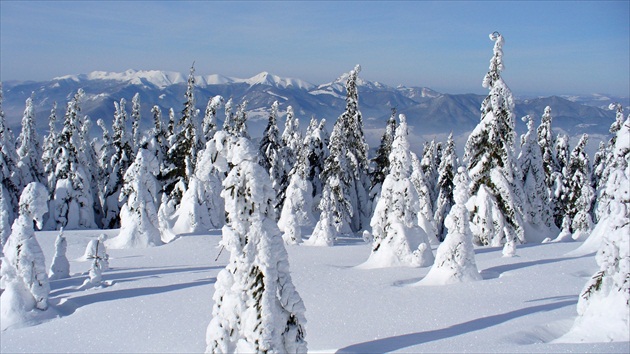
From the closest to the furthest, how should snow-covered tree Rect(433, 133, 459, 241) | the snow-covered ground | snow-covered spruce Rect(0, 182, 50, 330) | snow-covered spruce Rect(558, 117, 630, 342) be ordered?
snow-covered spruce Rect(558, 117, 630, 342), the snow-covered ground, snow-covered spruce Rect(0, 182, 50, 330), snow-covered tree Rect(433, 133, 459, 241)

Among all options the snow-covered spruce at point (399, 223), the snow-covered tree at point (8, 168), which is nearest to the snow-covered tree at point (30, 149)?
the snow-covered tree at point (8, 168)

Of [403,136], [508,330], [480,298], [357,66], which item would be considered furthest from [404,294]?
[357,66]

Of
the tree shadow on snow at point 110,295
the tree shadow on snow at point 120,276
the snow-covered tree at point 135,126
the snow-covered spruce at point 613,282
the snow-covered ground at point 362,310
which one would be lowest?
the tree shadow on snow at point 120,276

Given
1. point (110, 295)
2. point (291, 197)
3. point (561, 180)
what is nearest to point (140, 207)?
point (291, 197)

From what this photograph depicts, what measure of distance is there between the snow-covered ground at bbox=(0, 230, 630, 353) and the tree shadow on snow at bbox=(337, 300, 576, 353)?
2 cm

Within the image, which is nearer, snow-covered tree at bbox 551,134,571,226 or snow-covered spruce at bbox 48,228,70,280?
snow-covered spruce at bbox 48,228,70,280

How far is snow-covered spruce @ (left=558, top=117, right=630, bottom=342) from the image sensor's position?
949 cm

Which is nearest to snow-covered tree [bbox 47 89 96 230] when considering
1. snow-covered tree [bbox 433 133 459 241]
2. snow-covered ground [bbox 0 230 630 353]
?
snow-covered ground [bbox 0 230 630 353]

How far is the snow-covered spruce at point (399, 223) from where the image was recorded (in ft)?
69.8

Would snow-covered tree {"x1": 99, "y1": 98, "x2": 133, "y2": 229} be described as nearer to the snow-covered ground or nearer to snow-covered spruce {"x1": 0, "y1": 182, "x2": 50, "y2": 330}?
the snow-covered ground

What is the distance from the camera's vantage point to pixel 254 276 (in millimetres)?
9734

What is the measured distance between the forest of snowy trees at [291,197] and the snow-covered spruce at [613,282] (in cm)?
4

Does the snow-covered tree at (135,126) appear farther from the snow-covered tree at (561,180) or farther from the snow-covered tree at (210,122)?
the snow-covered tree at (561,180)

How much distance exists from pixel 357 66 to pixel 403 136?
1938 cm
